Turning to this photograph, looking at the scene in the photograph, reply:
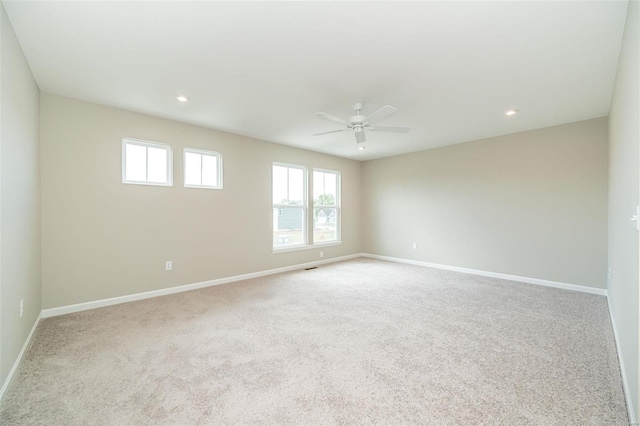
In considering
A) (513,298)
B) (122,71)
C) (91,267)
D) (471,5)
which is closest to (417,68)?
(471,5)

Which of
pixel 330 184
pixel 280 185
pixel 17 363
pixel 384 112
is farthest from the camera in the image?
pixel 330 184

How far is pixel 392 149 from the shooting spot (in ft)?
19.8

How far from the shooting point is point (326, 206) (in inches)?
262

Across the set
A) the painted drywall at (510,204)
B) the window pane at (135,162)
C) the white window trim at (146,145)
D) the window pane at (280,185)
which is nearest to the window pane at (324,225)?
the window pane at (280,185)

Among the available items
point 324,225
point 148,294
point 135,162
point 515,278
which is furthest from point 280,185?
point 515,278

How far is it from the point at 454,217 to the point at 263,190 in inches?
153

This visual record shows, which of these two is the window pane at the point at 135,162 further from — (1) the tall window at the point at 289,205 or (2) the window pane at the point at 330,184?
(2) the window pane at the point at 330,184

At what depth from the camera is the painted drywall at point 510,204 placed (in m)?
4.17

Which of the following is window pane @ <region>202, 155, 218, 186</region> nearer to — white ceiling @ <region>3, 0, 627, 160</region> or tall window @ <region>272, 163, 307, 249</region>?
white ceiling @ <region>3, 0, 627, 160</region>

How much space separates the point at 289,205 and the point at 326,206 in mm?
1119

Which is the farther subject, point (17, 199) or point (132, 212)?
point (132, 212)

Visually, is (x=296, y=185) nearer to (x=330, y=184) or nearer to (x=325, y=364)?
(x=330, y=184)

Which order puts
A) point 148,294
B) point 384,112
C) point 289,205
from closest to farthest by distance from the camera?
1. point 384,112
2. point 148,294
3. point 289,205

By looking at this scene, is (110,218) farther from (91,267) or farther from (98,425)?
(98,425)
